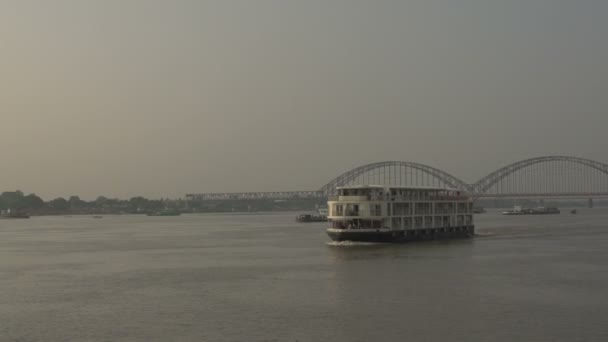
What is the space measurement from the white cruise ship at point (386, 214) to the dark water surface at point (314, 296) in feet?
12.3

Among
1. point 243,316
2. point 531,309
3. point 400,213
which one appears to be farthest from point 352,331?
point 400,213

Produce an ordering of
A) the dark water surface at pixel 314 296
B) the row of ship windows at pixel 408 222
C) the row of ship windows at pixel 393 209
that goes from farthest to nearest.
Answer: the row of ship windows at pixel 408 222, the row of ship windows at pixel 393 209, the dark water surface at pixel 314 296

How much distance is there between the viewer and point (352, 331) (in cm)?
2605

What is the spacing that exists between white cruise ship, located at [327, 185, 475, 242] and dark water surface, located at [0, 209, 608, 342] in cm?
376

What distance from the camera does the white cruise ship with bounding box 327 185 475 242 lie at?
61469 millimetres

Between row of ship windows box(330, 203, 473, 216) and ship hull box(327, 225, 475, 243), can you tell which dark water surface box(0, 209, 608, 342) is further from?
row of ship windows box(330, 203, 473, 216)

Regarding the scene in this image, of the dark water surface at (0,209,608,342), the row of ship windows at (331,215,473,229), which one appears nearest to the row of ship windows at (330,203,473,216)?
the row of ship windows at (331,215,473,229)

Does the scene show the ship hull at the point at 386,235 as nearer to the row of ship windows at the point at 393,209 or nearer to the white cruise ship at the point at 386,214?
the white cruise ship at the point at 386,214

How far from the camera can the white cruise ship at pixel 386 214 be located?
61.5 meters

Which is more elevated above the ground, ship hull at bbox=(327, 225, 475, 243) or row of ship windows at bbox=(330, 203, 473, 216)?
row of ship windows at bbox=(330, 203, 473, 216)

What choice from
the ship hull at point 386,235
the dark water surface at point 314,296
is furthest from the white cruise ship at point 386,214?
the dark water surface at point 314,296

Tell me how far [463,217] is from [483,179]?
393 ft

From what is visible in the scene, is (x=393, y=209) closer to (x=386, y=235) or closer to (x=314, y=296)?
(x=386, y=235)

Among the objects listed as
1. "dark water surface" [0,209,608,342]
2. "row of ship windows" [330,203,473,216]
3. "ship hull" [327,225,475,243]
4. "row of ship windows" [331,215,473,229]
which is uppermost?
"row of ship windows" [330,203,473,216]
